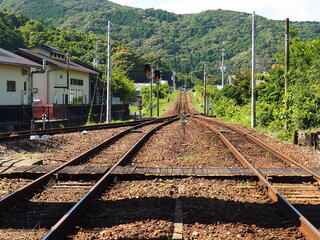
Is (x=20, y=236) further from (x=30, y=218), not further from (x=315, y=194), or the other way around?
(x=315, y=194)

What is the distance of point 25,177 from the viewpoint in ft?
27.2

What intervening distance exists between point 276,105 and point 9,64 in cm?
1704

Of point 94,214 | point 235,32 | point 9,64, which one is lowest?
point 94,214

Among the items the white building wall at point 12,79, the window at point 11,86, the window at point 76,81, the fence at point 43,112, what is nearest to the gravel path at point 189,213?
the fence at point 43,112

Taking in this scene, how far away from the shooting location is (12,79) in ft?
98.5

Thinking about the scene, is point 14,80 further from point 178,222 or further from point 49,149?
point 178,222

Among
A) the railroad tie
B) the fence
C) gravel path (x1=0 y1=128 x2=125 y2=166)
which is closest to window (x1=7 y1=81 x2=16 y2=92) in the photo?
the fence

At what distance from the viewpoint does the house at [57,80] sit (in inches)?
1522

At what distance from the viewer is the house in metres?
38.7

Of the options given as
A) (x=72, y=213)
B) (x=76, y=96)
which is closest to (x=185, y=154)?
(x=72, y=213)

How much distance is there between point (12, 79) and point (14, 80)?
27 centimetres

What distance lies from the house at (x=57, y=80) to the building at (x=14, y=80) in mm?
2326

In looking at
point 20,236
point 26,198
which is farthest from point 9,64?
point 20,236

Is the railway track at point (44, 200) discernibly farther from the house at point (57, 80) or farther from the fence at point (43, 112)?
the house at point (57, 80)
